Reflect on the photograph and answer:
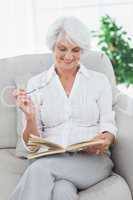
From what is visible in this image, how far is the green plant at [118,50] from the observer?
3037 mm

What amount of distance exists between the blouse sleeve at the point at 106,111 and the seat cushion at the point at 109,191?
24cm

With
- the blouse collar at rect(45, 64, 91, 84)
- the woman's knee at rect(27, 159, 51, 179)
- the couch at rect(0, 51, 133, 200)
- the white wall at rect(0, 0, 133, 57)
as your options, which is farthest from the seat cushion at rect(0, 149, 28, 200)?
the white wall at rect(0, 0, 133, 57)

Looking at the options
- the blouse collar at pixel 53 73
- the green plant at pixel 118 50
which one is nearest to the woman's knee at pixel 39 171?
the blouse collar at pixel 53 73

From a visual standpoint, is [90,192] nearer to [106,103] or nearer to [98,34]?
[106,103]

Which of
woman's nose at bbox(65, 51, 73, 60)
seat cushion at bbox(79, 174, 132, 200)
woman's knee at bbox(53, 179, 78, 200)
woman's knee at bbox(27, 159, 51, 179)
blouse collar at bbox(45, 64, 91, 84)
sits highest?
woman's nose at bbox(65, 51, 73, 60)

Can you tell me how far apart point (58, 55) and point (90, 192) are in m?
0.67

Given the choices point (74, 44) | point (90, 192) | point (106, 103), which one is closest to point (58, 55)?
point (74, 44)

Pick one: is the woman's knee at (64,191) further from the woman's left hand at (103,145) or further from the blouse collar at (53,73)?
the blouse collar at (53,73)

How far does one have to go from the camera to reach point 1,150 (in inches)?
90.7

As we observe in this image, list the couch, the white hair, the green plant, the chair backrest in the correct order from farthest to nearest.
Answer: the green plant, the chair backrest, the white hair, the couch

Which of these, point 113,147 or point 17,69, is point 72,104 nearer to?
point 113,147

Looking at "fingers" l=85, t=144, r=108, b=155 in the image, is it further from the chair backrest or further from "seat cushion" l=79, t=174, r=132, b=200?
the chair backrest

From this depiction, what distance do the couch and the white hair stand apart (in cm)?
29

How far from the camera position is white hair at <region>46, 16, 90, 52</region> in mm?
2021
